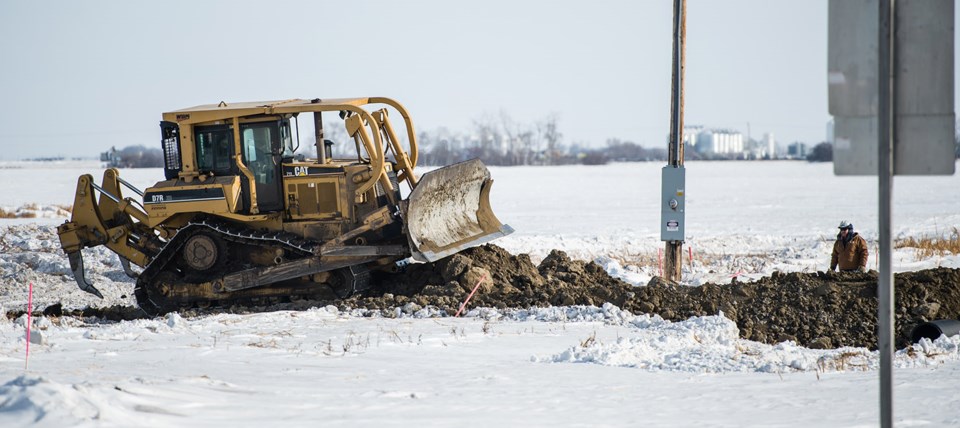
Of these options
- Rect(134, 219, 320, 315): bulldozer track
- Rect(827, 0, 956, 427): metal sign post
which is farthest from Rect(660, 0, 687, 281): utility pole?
Rect(827, 0, 956, 427): metal sign post

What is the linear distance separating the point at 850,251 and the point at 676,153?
2.80 m

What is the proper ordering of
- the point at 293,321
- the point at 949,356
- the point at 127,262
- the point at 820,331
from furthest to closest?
the point at 127,262 < the point at 293,321 < the point at 820,331 < the point at 949,356

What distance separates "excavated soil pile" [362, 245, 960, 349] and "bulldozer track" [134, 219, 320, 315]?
1.17 m

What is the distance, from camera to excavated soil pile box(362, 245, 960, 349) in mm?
11258

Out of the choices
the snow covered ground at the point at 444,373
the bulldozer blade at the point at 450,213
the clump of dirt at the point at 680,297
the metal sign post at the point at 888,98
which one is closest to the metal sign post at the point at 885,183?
the metal sign post at the point at 888,98

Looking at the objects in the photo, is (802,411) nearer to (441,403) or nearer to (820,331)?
(441,403)

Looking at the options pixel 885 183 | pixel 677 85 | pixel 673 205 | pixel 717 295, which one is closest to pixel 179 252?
pixel 717 295

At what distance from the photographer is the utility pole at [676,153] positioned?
15523mm

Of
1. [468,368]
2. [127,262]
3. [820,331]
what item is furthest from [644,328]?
[127,262]

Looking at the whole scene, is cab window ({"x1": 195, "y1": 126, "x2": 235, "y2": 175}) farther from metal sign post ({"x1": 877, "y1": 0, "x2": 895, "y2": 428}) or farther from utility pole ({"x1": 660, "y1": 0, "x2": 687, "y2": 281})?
metal sign post ({"x1": 877, "y1": 0, "x2": 895, "y2": 428})

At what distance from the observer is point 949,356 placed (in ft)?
30.6

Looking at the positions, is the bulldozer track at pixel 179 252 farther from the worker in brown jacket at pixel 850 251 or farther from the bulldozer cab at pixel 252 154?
the worker in brown jacket at pixel 850 251

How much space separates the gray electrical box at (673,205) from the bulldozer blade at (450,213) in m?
2.44

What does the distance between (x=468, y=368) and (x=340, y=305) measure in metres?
4.29
